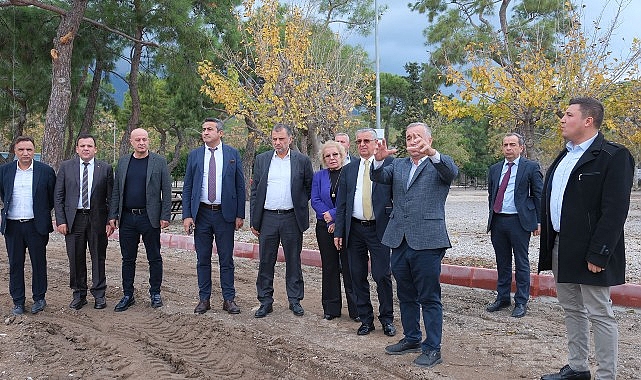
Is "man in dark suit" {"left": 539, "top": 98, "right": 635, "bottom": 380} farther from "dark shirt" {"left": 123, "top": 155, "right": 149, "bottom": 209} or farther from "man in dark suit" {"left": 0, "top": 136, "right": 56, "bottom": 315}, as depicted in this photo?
"man in dark suit" {"left": 0, "top": 136, "right": 56, "bottom": 315}

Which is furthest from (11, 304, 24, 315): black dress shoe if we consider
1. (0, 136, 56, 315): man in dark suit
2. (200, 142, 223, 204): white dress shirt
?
(200, 142, 223, 204): white dress shirt

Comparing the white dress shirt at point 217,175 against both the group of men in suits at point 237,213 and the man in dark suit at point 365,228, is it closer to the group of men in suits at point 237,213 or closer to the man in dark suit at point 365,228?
the group of men in suits at point 237,213

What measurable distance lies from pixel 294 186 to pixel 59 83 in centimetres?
1089

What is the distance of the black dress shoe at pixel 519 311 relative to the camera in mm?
6133

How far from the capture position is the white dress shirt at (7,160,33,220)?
6367 millimetres

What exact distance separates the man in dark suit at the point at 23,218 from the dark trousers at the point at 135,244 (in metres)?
0.83

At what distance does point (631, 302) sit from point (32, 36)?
1819 centimetres

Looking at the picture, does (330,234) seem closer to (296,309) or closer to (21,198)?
(296,309)

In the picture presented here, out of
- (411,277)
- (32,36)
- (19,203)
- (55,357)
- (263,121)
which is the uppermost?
(32,36)

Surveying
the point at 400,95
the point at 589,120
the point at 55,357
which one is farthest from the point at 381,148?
the point at 400,95

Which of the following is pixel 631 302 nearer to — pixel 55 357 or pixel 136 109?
Result: pixel 55 357

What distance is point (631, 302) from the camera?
6.68 m

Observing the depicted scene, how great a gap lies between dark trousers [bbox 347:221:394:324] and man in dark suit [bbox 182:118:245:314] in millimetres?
1397

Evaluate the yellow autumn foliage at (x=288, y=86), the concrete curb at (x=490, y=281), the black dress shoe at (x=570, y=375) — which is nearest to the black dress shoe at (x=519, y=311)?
the concrete curb at (x=490, y=281)
